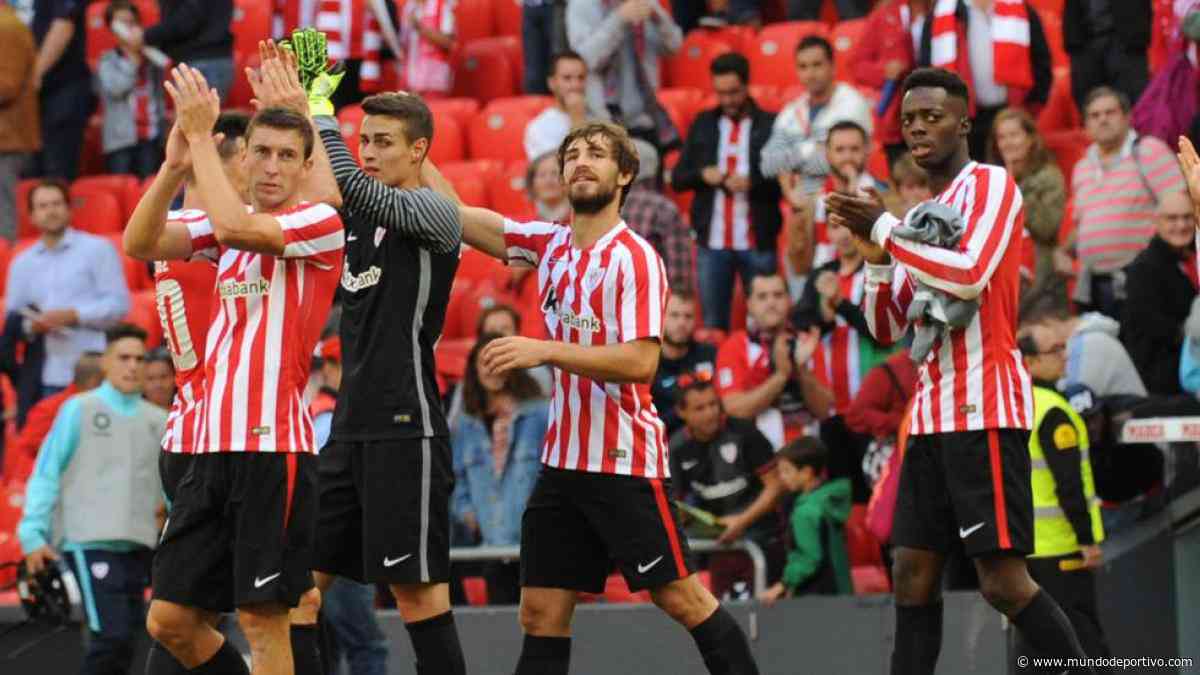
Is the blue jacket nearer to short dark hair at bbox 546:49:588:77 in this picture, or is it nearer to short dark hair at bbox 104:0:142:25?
short dark hair at bbox 546:49:588:77

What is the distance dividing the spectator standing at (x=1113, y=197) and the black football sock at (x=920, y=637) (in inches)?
169

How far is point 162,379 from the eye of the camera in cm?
1112

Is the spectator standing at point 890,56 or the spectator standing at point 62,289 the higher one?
the spectator standing at point 890,56

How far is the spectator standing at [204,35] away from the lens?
48.0 ft

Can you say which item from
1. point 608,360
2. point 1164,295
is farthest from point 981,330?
point 1164,295

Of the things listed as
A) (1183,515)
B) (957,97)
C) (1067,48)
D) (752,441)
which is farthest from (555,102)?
(957,97)

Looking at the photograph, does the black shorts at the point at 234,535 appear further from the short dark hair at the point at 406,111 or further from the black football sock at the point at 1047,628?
the black football sock at the point at 1047,628

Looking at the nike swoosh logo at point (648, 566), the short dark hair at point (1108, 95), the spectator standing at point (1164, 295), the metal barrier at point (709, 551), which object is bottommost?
the metal barrier at point (709, 551)

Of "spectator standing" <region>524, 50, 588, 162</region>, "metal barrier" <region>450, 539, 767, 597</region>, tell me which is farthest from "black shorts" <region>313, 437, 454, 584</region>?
"spectator standing" <region>524, 50, 588, 162</region>

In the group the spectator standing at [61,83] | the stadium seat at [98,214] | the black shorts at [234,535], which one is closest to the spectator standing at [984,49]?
the stadium seat at [98,214]

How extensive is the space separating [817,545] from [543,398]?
1.52 metres

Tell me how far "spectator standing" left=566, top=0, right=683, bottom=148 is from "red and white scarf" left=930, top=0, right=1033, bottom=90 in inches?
83.0

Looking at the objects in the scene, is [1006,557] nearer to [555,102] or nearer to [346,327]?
[346,327]

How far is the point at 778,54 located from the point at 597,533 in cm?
811
